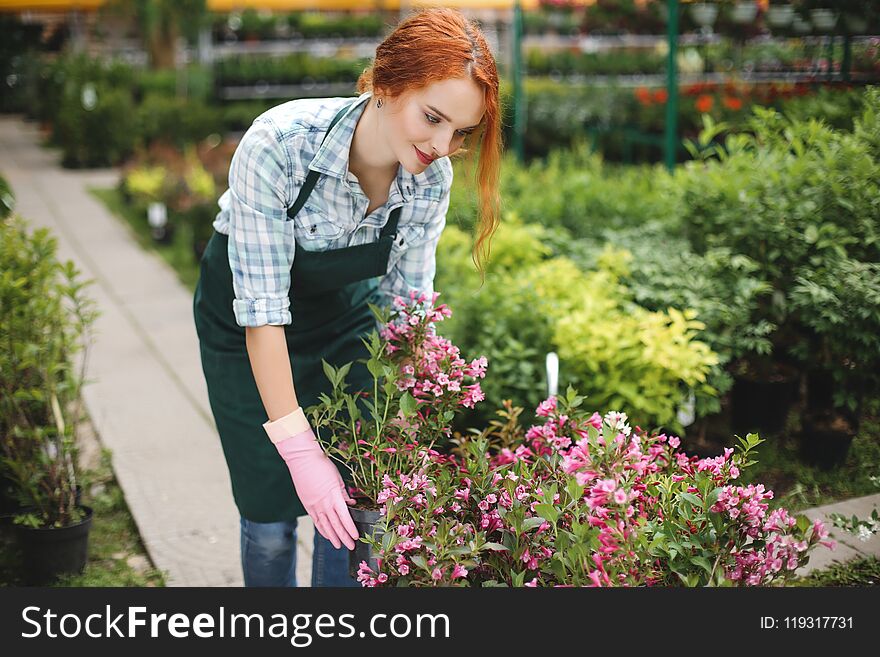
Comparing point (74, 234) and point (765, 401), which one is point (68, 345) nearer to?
point (765, 401)

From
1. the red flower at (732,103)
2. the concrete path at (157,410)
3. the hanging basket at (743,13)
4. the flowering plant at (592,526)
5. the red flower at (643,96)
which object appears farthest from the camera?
the red flower at (643,96)

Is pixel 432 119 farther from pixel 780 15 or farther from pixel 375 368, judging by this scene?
pixel 780 15

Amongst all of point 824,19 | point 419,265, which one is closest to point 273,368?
point 419,265

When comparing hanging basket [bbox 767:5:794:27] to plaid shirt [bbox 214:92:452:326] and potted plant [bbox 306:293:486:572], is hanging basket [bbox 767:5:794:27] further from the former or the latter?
potted plant [bbox 306:293:486:572]

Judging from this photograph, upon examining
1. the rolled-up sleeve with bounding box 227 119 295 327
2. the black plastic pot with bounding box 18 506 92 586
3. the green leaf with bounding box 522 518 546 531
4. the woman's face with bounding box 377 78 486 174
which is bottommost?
the black plastic pot with bounding box 18 506 92 586

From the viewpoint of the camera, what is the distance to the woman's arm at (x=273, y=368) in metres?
1.76

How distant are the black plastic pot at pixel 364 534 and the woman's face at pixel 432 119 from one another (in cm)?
62

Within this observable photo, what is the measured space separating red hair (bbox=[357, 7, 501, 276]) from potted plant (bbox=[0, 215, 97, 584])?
143cm

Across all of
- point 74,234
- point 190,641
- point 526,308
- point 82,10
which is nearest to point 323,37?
point 82,10

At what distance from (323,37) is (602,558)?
48.0 ft

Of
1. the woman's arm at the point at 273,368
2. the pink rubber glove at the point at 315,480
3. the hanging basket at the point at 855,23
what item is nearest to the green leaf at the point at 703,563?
the pink rubber glove at the point at 315,480

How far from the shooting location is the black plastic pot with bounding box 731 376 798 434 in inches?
127

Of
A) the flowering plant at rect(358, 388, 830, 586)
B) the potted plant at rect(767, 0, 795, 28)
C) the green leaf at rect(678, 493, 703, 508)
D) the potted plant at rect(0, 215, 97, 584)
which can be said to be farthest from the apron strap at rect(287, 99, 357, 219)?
the potted plant at rect(767, 0, 795, 28)

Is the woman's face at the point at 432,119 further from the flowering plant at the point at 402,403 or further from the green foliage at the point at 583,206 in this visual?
the green foliage at the point at 583,206
